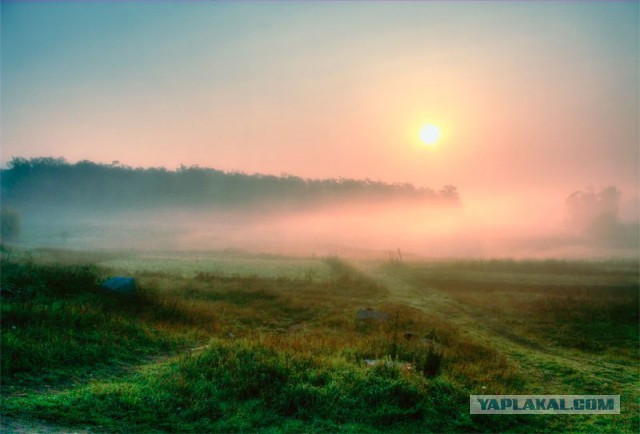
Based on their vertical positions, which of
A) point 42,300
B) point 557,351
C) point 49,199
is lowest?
point 557,351

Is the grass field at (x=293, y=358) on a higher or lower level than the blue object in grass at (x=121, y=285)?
lower

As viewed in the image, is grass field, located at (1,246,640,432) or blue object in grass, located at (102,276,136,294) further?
blue object in grass, located at (102,276,136,294)

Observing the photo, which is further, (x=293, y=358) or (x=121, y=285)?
(x=121, y=285)

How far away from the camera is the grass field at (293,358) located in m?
9.82

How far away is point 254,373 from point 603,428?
830 centimetres

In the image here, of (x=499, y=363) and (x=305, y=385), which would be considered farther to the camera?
(x=499, y=363)

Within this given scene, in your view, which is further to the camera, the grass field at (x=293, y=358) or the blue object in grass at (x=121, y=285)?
the blue object in grass at (x=121, y=285)

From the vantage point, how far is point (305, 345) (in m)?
14.4

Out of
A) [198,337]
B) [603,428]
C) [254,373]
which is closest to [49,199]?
[198,337]

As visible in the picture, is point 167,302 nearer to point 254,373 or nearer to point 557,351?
point 254,373

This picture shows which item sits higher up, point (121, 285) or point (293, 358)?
point (121, 285)

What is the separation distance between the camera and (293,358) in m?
12.3

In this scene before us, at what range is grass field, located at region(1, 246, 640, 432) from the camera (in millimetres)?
9820

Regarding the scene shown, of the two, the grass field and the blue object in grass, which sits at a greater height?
the blue object in grass
